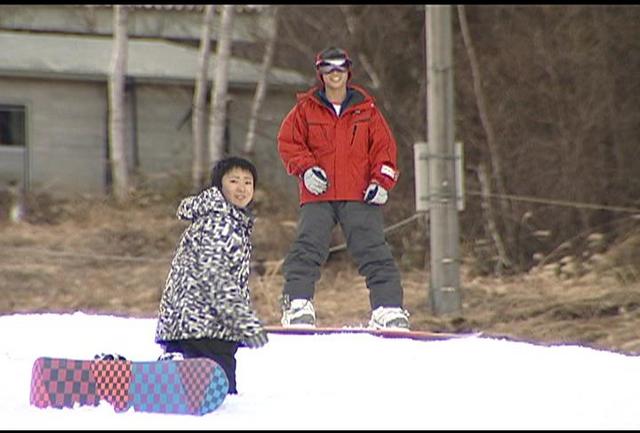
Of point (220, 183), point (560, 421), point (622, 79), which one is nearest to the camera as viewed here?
point (560, 421)

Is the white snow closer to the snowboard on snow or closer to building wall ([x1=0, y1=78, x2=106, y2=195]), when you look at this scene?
the snowboard on snow

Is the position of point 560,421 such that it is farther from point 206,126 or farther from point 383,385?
point 206,126

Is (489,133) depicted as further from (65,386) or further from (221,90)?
(65,386)

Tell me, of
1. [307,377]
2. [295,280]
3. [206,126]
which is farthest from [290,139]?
[206,126]

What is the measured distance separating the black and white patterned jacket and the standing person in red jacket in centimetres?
183

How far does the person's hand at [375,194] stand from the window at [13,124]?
698 inches

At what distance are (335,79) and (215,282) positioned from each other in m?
2.32

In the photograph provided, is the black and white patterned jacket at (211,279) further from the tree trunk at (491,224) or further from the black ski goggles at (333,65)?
the tree trunk at (491,224)

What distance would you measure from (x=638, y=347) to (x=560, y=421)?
13.3 feet

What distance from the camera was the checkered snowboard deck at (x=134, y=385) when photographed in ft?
19.3

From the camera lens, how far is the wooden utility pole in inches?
448

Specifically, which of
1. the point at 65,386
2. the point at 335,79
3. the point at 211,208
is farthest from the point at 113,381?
the point at 335,79

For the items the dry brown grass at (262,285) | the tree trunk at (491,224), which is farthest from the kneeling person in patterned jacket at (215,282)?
the tree trunk at (491,224)

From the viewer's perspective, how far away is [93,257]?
1628cm
